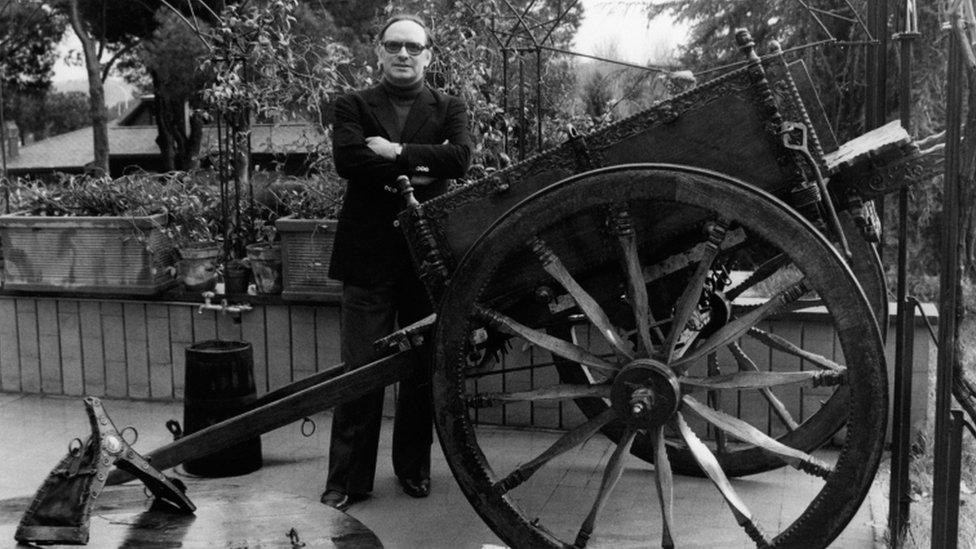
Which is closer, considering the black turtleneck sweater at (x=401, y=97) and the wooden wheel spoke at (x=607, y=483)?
the wooden wheel spoke at (x=607, y=483)

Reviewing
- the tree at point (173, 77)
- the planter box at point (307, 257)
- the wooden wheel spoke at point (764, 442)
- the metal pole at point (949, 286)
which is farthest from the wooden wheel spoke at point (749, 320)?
the tree at point (173, 77)

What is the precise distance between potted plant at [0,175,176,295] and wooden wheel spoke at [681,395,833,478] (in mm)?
3015

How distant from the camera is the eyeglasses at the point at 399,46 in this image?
144 inches

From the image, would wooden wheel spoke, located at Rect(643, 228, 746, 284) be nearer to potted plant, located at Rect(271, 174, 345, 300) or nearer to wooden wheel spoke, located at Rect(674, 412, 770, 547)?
wooden wheel spoke, located at Rect(674, 412, 770, 547)

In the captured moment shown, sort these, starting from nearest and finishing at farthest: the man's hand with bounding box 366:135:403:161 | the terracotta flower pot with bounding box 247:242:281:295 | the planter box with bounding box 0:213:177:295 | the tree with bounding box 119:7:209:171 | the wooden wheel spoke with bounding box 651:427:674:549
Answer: the wooden wheel spoke with bounding box 651:427:674:549
the man's hand with bounding box 366:135:403:161
the terracotta flower pot with bounding box 247:242:281:295
the planter box with bounding box 0:213:177:295
the tree with bounding box 119:7:209:171

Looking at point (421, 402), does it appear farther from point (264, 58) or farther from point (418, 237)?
point (264, 58)

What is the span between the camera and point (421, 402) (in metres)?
3.88

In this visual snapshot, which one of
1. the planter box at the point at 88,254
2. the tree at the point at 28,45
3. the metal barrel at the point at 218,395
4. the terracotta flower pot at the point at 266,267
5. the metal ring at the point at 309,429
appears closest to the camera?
A: the metal barrel at the point at 218,395

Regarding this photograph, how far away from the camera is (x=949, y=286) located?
238 cm

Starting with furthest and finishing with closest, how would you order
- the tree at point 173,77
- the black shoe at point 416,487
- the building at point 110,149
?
the building at point 110,149 < the tree at point 173,77 < the black shoe at point 416,487

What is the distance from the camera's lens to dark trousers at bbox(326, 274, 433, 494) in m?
3.74

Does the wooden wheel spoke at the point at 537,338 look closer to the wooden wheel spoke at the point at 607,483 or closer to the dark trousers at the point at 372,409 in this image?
the wooden wheel spoke at the point at 607,483

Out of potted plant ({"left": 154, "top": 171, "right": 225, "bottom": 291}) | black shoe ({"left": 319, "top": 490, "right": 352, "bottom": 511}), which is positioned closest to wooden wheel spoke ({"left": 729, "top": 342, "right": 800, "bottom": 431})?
black shoe ({"left": 319, "top": 490, "right": 352, "bottom": 511})

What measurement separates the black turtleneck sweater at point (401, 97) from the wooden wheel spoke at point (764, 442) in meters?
1.51
